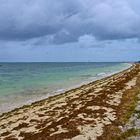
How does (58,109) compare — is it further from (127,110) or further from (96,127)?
(96,127)

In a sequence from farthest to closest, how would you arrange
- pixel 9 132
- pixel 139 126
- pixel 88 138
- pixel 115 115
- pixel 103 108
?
pixel 103 108
pixel 115 115
pixel 9 132
pixel 139 126
pixel 88 138

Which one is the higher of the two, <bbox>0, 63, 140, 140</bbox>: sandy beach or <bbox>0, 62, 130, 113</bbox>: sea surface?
<bbox>0, 63, 140, 140</bbox>: sandy beach

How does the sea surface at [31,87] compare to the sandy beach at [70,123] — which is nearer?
the sandy beach at [70,123]

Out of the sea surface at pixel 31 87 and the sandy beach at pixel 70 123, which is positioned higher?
the sandy beach at pixel 70 123

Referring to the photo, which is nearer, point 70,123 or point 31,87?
point 70,123

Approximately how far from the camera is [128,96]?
28.7 metres

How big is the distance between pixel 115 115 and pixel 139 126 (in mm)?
3599

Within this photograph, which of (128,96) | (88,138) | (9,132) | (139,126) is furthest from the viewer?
(128,96)

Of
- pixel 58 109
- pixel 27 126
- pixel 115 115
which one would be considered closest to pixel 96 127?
pixel 115 115

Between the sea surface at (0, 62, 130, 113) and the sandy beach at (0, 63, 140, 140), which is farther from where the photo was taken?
the sea surface at (0, 62, 130, 113)

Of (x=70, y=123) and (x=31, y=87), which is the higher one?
(x=70, y=123)

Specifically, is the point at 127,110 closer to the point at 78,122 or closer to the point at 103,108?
the point at 103,108

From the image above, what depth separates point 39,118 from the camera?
21922 mm

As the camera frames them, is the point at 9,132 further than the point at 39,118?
No
